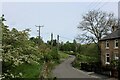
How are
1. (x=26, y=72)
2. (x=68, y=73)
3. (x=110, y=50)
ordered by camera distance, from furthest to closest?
(x=110, y=50)
(x=68, y=73)
(x=26, y=72)

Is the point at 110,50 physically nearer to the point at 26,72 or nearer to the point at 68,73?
the point at 68,73

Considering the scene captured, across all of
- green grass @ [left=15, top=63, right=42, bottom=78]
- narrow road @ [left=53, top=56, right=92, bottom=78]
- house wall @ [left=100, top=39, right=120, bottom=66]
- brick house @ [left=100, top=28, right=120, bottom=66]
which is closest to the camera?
→ green grass @ [left=15, top=63, right=42, bottom=78]

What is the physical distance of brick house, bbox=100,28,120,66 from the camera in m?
42.9

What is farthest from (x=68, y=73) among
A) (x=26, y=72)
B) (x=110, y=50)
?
(x=26, y=72)

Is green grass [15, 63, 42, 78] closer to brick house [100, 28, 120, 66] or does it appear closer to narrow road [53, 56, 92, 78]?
narrow road [53, 56, 92, 78]

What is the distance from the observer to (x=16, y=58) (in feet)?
54.7

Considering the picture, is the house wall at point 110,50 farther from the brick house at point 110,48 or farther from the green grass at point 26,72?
the green grass at point 26,72

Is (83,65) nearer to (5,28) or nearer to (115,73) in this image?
(115,73)

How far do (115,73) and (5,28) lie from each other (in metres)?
16.8

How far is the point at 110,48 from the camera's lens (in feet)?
148

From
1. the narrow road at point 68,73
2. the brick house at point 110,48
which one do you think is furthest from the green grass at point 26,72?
the brick house at point 110,48

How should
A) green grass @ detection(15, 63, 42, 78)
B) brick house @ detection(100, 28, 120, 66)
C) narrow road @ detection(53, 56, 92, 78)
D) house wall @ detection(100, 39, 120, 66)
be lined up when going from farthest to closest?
house wall @ detection(100, 39, 120, 66), brick house @ detection(100, 28, 120, 66), narrow road @ detection(53, 56, 92, 78), green grass @ detection(15, 63, 42, 78)

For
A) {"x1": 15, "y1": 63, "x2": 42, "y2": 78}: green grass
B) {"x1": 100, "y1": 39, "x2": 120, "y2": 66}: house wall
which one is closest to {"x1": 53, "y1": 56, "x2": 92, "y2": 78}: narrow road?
{"x1": 100, "y1": 39, "x2": 120, "y2": 66}: house wall

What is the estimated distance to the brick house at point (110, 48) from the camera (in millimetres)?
42906
